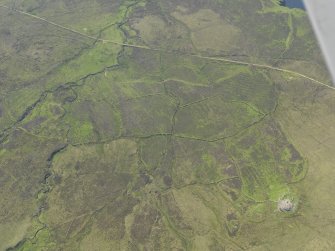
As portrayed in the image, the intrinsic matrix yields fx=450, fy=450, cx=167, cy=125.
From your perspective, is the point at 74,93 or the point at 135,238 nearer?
the point at 135,238

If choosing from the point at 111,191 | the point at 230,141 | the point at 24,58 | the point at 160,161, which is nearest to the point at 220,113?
the point at 230,141

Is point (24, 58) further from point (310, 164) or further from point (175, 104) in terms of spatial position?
point (310, 164)

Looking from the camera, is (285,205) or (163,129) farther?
(163,129)

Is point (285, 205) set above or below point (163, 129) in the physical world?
above
